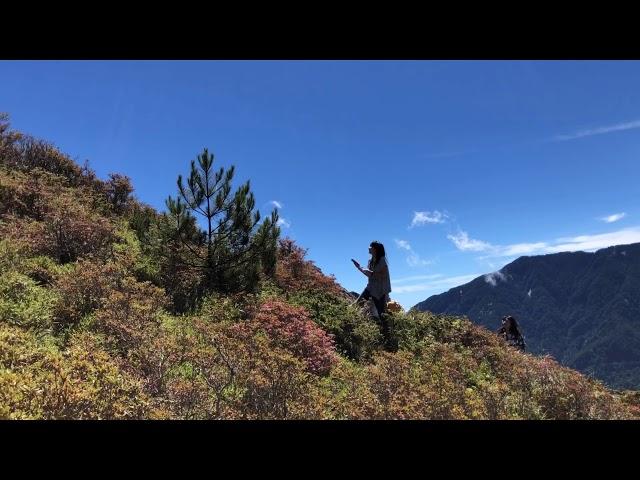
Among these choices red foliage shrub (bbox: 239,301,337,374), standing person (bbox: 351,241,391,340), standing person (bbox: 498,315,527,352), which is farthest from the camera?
standing person (bbox: 498,315,527,352)

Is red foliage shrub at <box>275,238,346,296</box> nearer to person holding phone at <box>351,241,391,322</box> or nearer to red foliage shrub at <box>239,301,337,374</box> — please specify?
person holding phone at <box>351,241,391,322</box>

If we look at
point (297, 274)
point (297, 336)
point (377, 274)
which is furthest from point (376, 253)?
point (297, 274)

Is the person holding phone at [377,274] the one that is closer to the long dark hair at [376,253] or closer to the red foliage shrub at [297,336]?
the long dark hair at [376,253]

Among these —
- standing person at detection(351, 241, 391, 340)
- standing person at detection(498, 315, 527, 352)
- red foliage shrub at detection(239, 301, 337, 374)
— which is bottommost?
standing person at detection(498, 315, 527, 352)

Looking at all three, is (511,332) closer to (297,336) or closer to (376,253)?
(376,253)

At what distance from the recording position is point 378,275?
11.9 metres

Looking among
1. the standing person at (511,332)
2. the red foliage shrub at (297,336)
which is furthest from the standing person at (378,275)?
the standing person at (511,332)

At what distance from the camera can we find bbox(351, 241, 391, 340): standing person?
38.8ft

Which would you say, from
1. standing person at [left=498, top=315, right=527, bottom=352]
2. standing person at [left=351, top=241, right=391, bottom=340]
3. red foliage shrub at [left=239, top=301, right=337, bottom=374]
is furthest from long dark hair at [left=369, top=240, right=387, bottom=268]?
standing person at [left=498, top=315, right=527, bottom=352]

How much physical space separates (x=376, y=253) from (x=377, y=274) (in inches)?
22.4
